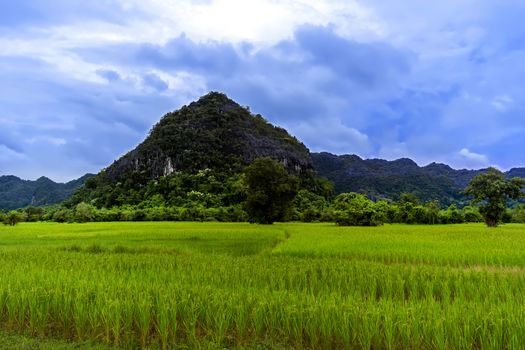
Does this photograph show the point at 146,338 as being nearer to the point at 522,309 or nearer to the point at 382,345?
the point at 382,345

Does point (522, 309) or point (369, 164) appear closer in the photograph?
point (522, 309)

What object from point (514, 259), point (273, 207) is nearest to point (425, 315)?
point (514, 259)

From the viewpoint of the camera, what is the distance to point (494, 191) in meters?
30.2

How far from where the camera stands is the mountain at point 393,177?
97.2m

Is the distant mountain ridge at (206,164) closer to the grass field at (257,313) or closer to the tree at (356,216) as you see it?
the tree at (356,216)

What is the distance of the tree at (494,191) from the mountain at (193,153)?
48.9 meters

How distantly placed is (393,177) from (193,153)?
5833 cm

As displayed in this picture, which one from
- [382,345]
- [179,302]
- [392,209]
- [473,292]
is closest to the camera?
[382,345]

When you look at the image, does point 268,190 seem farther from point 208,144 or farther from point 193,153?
point 208,144

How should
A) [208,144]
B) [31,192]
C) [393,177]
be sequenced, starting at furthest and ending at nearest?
[31,192]
[393,177]
[208,144]

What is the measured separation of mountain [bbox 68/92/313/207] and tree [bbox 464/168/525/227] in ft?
160

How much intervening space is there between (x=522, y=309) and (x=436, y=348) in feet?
5.17

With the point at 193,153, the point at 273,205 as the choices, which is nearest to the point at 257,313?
the point at 273,205

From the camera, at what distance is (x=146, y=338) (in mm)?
4945
